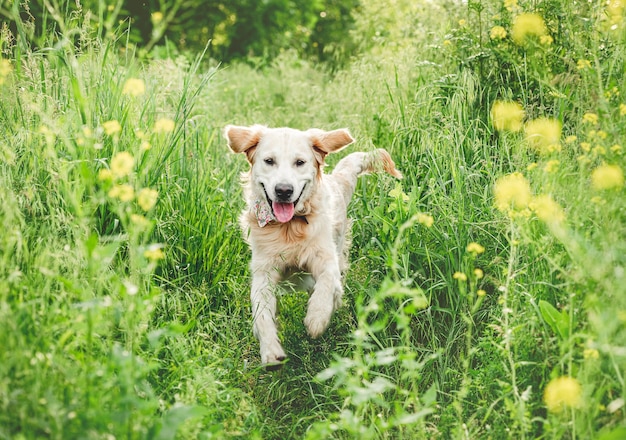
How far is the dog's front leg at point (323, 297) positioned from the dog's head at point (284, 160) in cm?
33

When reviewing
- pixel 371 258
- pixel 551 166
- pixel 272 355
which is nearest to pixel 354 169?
pixel 371 258

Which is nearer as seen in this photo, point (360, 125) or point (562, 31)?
point (562, 31)

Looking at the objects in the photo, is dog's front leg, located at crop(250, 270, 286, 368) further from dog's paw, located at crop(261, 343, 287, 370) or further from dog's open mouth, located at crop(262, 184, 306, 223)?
dog's open mouth, located at crop(262, 184, 306, 223)

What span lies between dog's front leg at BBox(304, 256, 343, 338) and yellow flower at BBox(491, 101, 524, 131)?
114cm

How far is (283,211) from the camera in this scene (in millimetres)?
3477

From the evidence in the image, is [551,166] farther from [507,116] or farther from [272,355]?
[272,355]

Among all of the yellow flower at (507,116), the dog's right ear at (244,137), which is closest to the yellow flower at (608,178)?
the yellow flower at (507,116)

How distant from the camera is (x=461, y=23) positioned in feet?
14.1

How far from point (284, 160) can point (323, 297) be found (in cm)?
85

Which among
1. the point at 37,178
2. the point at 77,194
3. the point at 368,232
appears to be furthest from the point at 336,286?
the point at 37,178

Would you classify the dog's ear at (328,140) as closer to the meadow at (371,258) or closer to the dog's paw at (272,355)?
the meadow at (371,258)

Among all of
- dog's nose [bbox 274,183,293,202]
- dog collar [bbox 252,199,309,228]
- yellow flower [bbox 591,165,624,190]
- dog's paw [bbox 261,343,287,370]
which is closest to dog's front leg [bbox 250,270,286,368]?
dog's paw [bbox 261,343,287,370]

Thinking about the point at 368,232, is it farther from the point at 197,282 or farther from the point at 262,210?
the point at 197,282

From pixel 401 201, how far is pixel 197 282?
119cm
